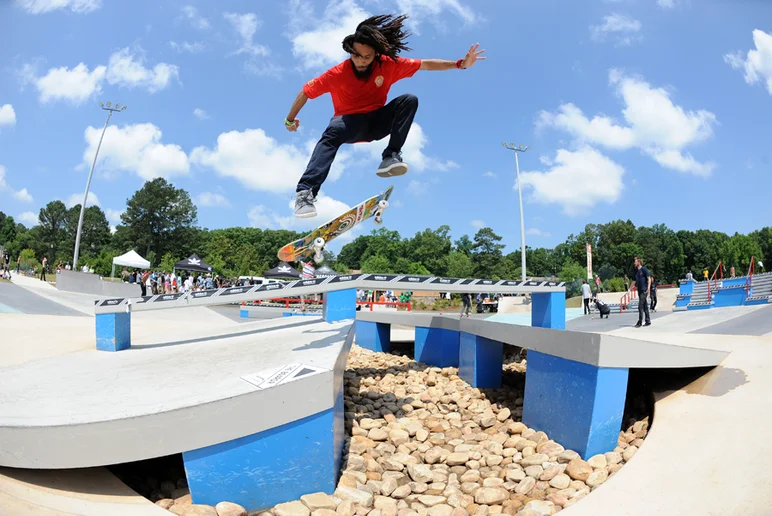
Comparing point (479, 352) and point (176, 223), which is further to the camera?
point (176, 223)

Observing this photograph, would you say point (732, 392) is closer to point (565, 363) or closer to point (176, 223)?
point (565, 363)

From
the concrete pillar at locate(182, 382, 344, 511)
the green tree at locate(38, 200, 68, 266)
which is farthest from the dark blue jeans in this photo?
the green tree at locate(38, 200, 68, 266)

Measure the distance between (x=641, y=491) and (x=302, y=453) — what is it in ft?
8.01

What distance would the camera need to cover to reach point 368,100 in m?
5.12

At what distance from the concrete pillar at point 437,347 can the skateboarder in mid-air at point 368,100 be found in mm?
4736

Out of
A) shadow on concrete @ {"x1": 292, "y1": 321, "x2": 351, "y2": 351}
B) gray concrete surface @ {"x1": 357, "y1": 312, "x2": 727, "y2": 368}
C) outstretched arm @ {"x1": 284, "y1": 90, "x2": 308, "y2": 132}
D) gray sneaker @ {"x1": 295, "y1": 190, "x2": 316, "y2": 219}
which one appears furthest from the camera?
outstretched arm @ {"x1": 284, "y1": 90, "x2": 308, "y2": 132}

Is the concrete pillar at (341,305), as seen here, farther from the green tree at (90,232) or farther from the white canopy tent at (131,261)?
the green tree at (90,232)

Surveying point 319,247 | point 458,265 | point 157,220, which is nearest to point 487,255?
point 458,265

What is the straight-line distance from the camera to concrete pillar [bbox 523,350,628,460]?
4.16 metres

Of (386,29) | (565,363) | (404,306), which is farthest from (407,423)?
(404,306)

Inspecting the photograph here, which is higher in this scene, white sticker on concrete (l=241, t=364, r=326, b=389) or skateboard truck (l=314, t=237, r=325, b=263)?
skateboard truck (l=314, t=237, r=325, b=263)

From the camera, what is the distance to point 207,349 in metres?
5.76

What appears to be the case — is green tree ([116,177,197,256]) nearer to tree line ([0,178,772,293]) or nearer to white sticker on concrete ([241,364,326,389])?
tree line ([0,178,772,293])

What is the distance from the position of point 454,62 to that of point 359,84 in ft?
3.55
